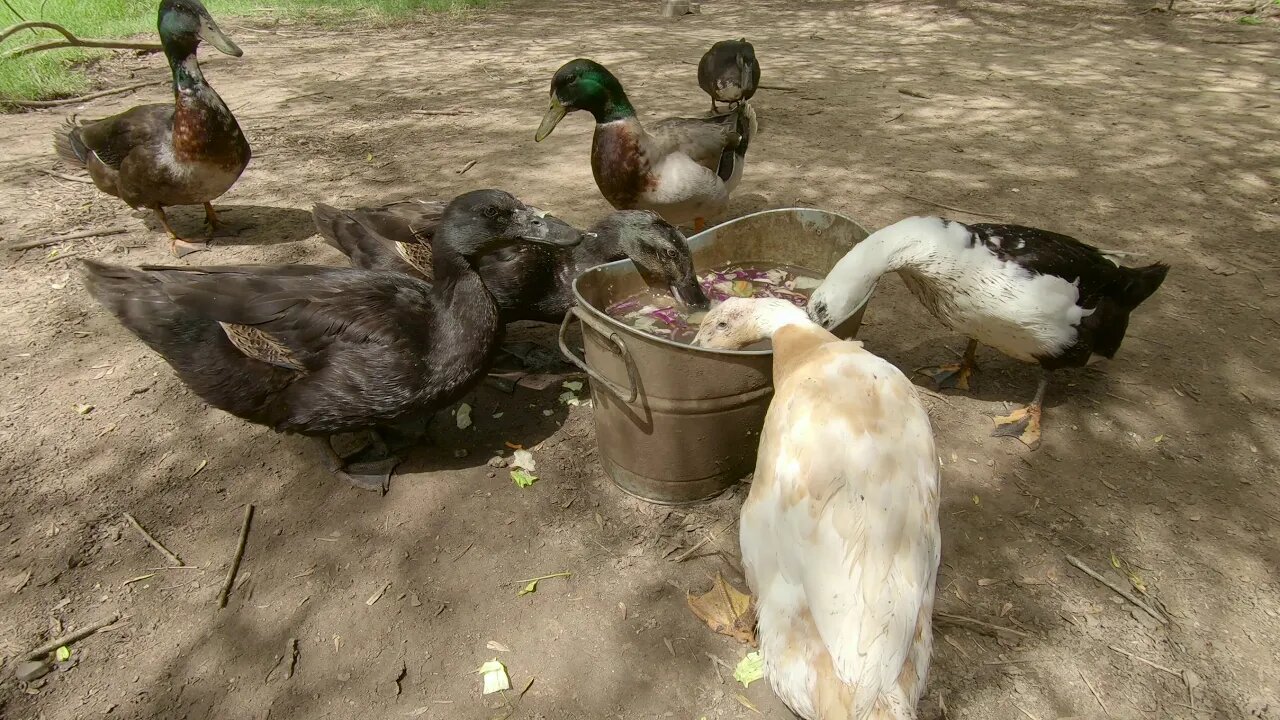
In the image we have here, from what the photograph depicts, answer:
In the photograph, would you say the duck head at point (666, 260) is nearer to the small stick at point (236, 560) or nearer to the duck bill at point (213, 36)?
the small stick at point (236, 560)

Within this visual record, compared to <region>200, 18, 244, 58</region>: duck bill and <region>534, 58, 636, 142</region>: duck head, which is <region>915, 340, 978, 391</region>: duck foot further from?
<region>200, 18, 244, 58</region>: duck bill

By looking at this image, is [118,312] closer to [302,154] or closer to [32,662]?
[32,662]

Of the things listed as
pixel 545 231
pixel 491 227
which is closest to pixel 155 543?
pixel 491 227

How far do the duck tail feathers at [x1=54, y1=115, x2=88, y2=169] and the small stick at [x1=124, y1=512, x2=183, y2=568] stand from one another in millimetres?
3777

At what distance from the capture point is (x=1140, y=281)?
338 cm

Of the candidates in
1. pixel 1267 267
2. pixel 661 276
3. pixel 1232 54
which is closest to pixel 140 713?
pixel 661 276

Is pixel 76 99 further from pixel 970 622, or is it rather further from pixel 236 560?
pixel 970 622

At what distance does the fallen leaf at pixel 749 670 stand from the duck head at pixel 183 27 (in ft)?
17.7

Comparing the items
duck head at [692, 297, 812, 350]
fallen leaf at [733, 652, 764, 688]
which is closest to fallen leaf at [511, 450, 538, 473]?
duck head at [692, 297, 812, 350]

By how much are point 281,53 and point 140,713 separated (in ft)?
36.0

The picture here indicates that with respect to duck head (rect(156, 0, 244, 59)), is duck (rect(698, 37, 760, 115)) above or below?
below

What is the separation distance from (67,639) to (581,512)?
6.79 ft

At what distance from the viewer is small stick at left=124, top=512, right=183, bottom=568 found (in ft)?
9.71

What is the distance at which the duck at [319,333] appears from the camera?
306 cm
